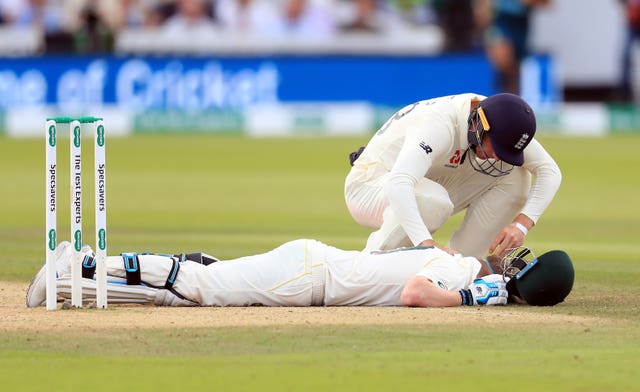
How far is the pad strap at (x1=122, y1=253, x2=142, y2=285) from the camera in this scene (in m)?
6.65

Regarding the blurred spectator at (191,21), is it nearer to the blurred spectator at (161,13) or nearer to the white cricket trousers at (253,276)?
the blurred spectator at (161,13)

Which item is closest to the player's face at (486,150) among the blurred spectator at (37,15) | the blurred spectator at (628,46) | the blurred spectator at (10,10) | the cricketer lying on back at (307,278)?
the cricketer lying on back at (307,278)

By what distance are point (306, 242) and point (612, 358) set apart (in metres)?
1.73

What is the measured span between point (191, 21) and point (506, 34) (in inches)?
205

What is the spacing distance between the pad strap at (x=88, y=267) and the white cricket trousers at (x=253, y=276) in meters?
0.08

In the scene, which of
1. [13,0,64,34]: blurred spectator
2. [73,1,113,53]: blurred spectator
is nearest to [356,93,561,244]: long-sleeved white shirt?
[73,1,113,53]: blurred spectator

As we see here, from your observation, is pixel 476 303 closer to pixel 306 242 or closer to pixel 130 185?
pixel 306 242

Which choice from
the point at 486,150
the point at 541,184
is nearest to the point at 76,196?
the point at 486,150

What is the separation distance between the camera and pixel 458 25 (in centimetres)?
2339

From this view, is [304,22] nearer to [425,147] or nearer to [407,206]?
[425,147]

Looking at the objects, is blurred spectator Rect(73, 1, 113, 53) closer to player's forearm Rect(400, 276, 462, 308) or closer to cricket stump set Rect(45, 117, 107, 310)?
cricket stump set Rect(45, 117, 107, 310)

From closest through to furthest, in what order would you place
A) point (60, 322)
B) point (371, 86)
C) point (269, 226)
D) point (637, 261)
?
point (60, 322)
point (637, 261)
point (269, 226)
point (371, 86)

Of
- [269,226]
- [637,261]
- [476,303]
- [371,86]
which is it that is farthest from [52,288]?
[371,86]

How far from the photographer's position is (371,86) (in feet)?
71.1
